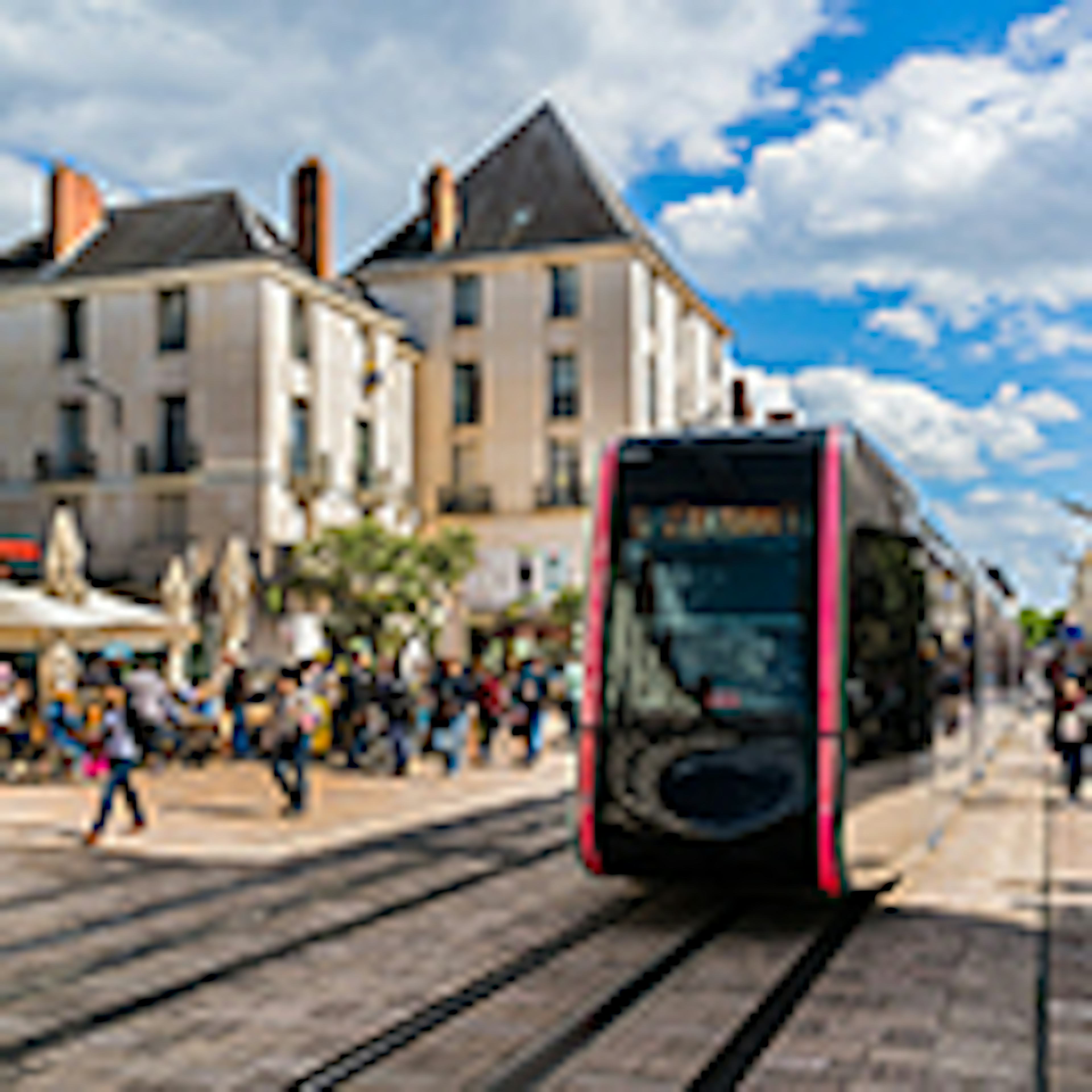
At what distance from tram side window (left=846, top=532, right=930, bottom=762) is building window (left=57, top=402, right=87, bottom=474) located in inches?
1241

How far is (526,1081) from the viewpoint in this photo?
219 inches

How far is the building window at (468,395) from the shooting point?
1700 inches

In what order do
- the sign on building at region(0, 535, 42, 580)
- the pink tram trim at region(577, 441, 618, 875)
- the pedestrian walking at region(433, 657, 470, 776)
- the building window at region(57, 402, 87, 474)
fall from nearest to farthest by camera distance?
the pink tram trim at region(577, 441, 618, 875) < the pedestrian walking at region(433, 657, 470, 776) < the sign on building at region(0, 535, 42, 580) < the building window at region(57, 402, 87, 474)

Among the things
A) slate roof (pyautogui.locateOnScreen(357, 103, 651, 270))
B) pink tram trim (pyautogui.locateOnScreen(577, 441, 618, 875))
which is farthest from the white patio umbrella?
slate roof (pyautogui.locateOnScreen(357, 103, 651, 270))

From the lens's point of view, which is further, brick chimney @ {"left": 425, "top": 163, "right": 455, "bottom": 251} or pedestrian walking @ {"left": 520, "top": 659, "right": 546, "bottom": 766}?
brick chimney @ {"left": 425, "top": 163, "right": 455, "bottom": 251}

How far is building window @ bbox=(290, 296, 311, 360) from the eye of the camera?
37.2 meters

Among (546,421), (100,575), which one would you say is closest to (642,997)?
(100,575)

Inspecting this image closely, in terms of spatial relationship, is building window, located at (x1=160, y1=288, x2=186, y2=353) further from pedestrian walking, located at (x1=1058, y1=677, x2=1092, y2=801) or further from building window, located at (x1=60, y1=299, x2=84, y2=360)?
pedestrian walking, located at (x1=1058, y1=677, x2=1092, y2=801)

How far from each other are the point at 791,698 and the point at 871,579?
106 centimetres

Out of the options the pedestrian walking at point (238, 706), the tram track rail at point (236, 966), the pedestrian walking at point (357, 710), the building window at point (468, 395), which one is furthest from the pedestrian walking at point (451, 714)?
the building window at point (468, 395)

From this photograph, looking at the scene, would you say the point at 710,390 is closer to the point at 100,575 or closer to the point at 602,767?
→ the point at 100,575

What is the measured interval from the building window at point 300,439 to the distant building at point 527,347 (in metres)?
6.66

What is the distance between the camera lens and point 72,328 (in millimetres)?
38406

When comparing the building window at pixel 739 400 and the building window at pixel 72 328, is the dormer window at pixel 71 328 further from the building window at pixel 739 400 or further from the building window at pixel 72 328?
the building window at pixel 739 400
